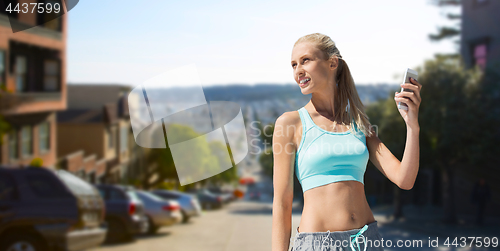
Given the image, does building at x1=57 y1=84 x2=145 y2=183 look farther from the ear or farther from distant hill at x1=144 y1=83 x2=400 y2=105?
the ear

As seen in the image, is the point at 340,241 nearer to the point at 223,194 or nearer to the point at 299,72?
the point at 299,72

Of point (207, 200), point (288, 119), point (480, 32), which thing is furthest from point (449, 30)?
point (288, 119)

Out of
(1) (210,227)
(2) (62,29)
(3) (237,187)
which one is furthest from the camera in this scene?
(1) (210,227)

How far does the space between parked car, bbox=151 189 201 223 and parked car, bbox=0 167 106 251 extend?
3.95 ft

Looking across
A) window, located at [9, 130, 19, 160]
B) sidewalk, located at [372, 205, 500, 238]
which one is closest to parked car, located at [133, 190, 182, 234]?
window, located at [9, 130, 19, 160]

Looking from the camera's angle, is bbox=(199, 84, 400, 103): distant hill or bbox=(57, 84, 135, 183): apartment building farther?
bbox=(57, 84, 135, 183): apartment building

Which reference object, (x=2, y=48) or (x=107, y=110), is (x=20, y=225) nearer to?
(x=107, y=110)

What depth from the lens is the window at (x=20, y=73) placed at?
4.00 meters

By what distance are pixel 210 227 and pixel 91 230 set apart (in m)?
2.14

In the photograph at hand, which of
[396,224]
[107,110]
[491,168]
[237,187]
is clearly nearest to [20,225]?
[107,110]

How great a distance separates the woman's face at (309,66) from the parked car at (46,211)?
140 inches

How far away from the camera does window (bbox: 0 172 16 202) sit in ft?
11.9

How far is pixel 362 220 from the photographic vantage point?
1039mm

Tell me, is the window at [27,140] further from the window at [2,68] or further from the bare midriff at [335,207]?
the bare midriff at [335,207]
